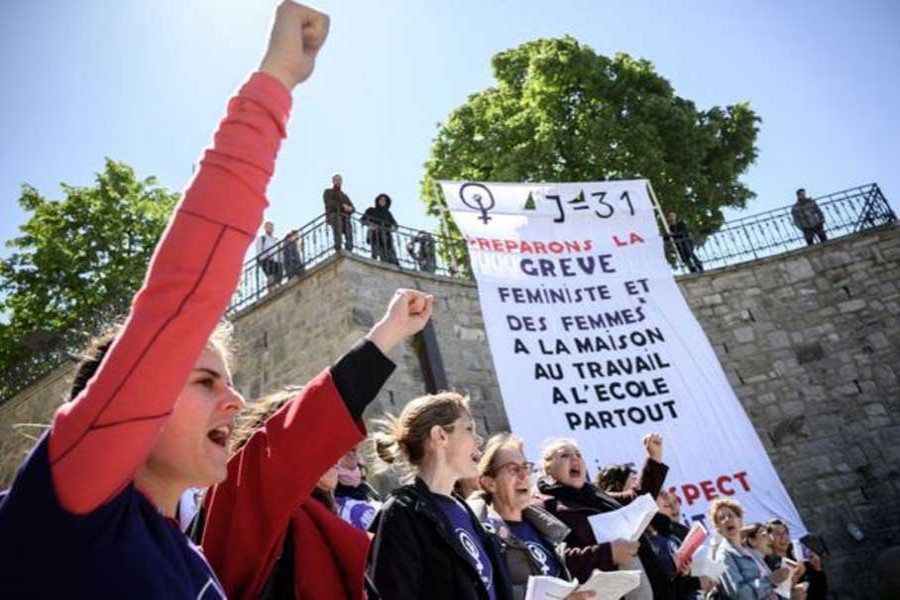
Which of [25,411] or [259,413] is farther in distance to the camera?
[25,411]

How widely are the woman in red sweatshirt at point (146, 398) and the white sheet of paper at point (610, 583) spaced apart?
189 centimetres

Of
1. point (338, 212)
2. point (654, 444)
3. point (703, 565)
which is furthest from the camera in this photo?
point (338, 212)

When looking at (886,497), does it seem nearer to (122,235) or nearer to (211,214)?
(211,214)

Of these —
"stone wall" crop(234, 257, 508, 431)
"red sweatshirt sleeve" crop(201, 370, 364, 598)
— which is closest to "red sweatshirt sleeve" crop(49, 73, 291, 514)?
"red sweatshirt sleeve" crop(201, 370, 364, 598)

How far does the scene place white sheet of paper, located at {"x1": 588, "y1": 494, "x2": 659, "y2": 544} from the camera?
11.0 ft

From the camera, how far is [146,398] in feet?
2.95

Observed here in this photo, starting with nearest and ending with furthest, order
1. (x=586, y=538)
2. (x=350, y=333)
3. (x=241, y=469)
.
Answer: (x=241, y=469) < (x=586, y=538) < (x=350, y=333)

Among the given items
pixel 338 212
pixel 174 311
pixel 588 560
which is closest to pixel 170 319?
pixel 174 311

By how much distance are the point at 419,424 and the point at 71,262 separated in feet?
55.1

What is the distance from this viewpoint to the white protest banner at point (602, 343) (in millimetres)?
7785

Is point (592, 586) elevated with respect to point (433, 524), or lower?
lower

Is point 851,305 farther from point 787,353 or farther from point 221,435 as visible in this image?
point 221,435

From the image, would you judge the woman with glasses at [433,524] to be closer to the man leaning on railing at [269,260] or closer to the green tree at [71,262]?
the man leaning on railing at [269,260]

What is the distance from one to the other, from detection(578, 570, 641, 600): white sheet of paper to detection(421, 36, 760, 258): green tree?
14.8 metres
